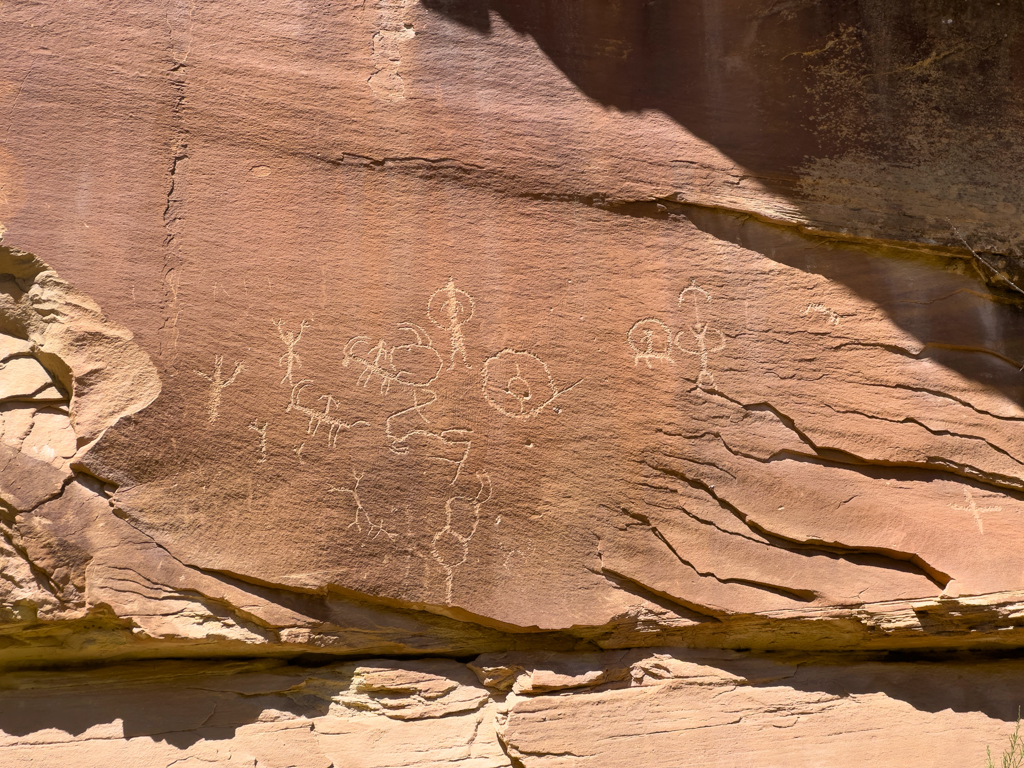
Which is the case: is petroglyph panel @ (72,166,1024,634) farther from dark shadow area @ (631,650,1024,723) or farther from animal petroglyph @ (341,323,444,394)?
dark shadow area @ (631,650,1024,723)

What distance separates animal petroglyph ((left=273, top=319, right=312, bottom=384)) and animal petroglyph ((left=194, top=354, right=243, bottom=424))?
149 millimetres

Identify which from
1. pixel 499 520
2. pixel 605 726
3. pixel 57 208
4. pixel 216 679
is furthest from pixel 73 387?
pixel 605 726

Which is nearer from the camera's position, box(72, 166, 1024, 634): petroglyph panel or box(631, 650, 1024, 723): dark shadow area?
box(72, 166, 1024, 634): petroglyph panel

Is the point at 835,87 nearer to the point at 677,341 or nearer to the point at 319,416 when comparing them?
the point at 677,341

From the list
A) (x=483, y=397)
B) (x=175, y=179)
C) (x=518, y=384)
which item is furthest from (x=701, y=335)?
(x=175, y=179)

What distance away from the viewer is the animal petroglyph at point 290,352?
2783 millimetres

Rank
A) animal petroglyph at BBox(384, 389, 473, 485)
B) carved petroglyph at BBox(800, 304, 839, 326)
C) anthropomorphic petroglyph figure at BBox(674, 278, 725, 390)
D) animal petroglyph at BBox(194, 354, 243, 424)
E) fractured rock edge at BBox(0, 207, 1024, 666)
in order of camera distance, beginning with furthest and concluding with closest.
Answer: carved petroglyph at BBox(800, 304, 839, 326)
anthropomorphic petroglyph figure at BBox(674, 278, 725, 390)
animal petroglyph at BBox(384, 389, 473, 485)
animal petroglyph at BBox(194, 354, 243, 424)
fractured rock edge at BBox(0, 207, 1024, 666)

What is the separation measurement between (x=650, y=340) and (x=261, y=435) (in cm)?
146

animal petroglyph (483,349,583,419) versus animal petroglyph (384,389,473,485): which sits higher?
animal petroglyph (483,349,583,419)

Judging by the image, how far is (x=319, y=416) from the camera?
277cm

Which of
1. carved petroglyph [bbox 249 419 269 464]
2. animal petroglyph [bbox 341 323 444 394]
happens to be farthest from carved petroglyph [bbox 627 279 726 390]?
carved petroglyph [bbox 249 419 269 464]

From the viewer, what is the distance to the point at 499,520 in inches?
110

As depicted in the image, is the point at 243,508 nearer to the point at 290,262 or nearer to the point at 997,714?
the point at 290,262

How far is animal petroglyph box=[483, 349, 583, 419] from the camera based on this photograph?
2896 mm
